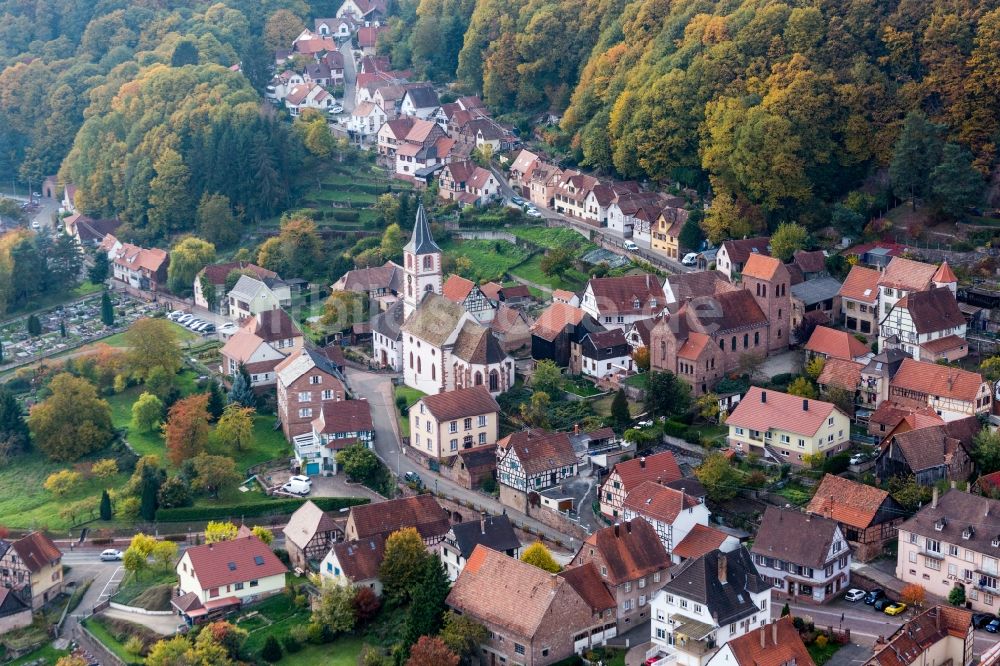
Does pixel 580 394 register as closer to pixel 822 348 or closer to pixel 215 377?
pixel 822 348

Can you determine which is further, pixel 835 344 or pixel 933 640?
pixel 835 344

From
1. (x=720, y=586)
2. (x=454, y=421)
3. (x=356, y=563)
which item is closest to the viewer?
(x=720, y=586)

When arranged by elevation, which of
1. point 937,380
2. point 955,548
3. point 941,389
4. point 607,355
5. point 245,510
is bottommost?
point 245,510

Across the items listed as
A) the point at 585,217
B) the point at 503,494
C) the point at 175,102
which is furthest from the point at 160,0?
the point at 503,494

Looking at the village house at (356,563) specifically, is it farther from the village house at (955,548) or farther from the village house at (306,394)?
the village house at (955,548)

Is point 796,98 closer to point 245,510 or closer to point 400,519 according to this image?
point 400,519

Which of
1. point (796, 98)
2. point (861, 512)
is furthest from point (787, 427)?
point (796, 98)

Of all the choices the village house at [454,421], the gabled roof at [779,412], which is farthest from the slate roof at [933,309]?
the village house at [454,421]

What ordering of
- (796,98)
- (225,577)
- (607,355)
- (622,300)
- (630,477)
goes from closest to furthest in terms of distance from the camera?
(225,577) → (630,477) → (607,355) → (622,300) → (796,98)
